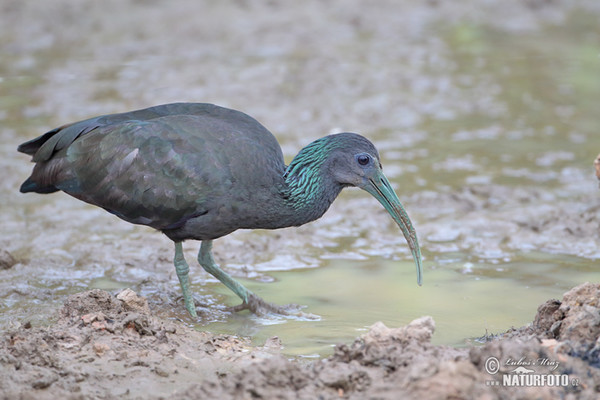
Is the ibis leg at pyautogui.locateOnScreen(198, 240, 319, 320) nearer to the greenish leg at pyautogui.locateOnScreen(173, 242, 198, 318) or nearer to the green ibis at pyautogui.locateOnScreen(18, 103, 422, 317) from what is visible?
the green ibis at pyautogui.locateOnScreen(18, 103, 422, 317)

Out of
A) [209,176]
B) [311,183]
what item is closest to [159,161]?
[209,176]

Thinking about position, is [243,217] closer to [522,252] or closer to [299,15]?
[522,252]

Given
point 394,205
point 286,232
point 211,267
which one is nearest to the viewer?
point 394,205

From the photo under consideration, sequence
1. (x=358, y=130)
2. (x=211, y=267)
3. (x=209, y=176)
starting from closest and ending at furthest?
1. (x=209, y=176)
2. (x=211, y=267)
3. (x=358, y=130)

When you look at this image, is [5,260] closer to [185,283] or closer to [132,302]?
[185,283]

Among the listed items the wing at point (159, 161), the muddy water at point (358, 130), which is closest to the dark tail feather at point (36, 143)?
the wing at point (159, 161)

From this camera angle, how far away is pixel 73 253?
7258 mm

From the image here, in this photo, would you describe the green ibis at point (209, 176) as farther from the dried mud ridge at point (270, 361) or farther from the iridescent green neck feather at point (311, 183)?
the dried mud ridge at point (270, 361)

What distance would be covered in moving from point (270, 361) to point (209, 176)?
189cm

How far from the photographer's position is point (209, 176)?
→ 5797 millimetres

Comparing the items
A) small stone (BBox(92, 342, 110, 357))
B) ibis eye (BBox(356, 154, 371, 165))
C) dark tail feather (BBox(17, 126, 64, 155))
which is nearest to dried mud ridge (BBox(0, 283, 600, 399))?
small stone (BBox(92, 342, 110, 357))

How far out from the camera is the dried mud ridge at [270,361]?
4.04 meters

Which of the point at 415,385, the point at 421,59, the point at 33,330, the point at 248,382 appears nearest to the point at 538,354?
the point at 415,385

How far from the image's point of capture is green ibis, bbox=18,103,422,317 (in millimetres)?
5828
